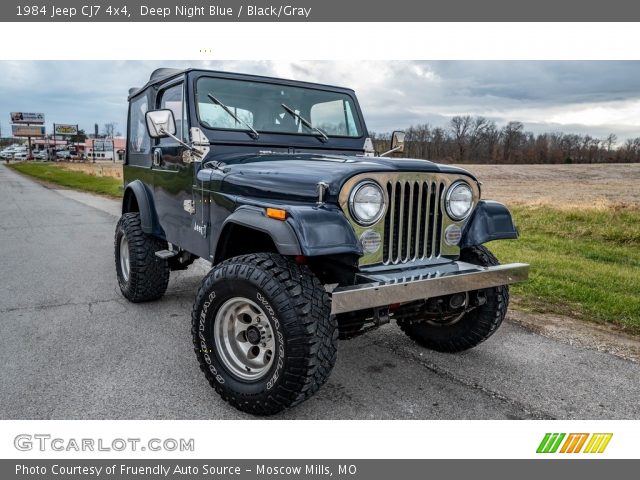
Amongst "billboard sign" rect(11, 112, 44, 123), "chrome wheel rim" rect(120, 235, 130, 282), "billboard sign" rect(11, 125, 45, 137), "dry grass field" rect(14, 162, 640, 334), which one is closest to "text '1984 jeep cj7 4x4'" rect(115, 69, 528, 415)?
"chrome wheel rim" rect(120, 235, 130, 282)

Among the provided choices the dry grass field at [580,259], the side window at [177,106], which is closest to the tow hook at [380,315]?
the side window at [177,106]

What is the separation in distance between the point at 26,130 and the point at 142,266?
384 feet

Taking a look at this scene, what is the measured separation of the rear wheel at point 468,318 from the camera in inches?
145

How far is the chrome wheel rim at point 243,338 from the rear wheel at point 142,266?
219 cm

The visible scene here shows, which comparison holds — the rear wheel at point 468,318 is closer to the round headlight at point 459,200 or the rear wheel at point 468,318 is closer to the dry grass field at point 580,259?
the round headlight at point 459,200

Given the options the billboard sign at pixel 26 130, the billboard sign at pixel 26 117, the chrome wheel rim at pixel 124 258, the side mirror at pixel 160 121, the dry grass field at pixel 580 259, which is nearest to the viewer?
the side mirror at pixel 160 121

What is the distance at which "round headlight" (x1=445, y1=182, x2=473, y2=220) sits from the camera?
354 cm

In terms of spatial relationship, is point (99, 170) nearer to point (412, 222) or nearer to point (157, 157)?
point (157, 157)

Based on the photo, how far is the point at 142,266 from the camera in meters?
5.21

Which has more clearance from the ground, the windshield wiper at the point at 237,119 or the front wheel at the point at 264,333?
the windshield wiper at the point at 237,119

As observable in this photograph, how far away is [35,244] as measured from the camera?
879 cm

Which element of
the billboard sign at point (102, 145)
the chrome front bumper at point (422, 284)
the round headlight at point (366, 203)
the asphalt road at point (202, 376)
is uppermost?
the billboard sign at point (102, 145)

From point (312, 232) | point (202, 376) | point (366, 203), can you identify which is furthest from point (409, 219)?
point (202, 376)

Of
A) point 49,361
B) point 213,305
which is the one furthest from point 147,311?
point 213,305
